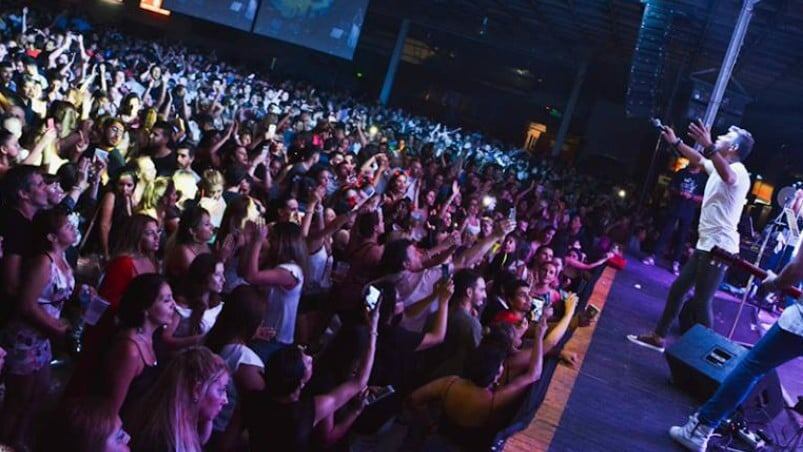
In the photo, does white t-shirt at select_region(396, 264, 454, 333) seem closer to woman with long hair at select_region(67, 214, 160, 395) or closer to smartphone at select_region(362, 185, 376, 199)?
woman with long hair at select_region(67, 214, 160, 395)

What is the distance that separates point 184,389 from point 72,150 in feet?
12.5

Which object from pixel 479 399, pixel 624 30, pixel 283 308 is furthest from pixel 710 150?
pixel 624 30

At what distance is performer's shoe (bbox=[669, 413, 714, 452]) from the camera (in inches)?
137

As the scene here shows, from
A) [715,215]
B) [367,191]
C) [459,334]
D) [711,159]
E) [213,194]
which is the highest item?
[711,159]

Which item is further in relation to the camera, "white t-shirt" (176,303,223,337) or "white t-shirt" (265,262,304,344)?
"white t-shirt" (265,262,304,344)

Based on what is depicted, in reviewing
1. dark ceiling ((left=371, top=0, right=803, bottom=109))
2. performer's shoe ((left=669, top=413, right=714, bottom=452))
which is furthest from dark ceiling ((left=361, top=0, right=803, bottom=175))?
performer's shoe ((left=669, top=413, right=714, bottom=452))

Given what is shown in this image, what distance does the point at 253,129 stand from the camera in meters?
9.32

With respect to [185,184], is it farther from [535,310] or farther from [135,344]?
[135,344]

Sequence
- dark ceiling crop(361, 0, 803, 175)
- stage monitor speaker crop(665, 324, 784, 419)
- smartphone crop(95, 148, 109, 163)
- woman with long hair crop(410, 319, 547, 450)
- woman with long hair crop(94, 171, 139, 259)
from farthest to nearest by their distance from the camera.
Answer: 1. dark ceiling crop(361, 0, 803, 175)
2. smartphone crop(95, 148, 109, 163)
3. woman with long hair crop(94, 171, 139, 259)
4. stage monitor speaker crop(665, 324, 784, 419)
5. woman with long hair crop(410, 319, 547, 450)

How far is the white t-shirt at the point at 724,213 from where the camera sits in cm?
→ 448

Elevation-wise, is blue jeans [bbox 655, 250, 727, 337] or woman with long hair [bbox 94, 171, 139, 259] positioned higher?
blue jeans [bbox 655, 250, 727, 337]

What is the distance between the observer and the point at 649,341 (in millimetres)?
5074

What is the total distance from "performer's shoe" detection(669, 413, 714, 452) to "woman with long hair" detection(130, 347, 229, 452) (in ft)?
7.46

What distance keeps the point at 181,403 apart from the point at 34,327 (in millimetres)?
965
